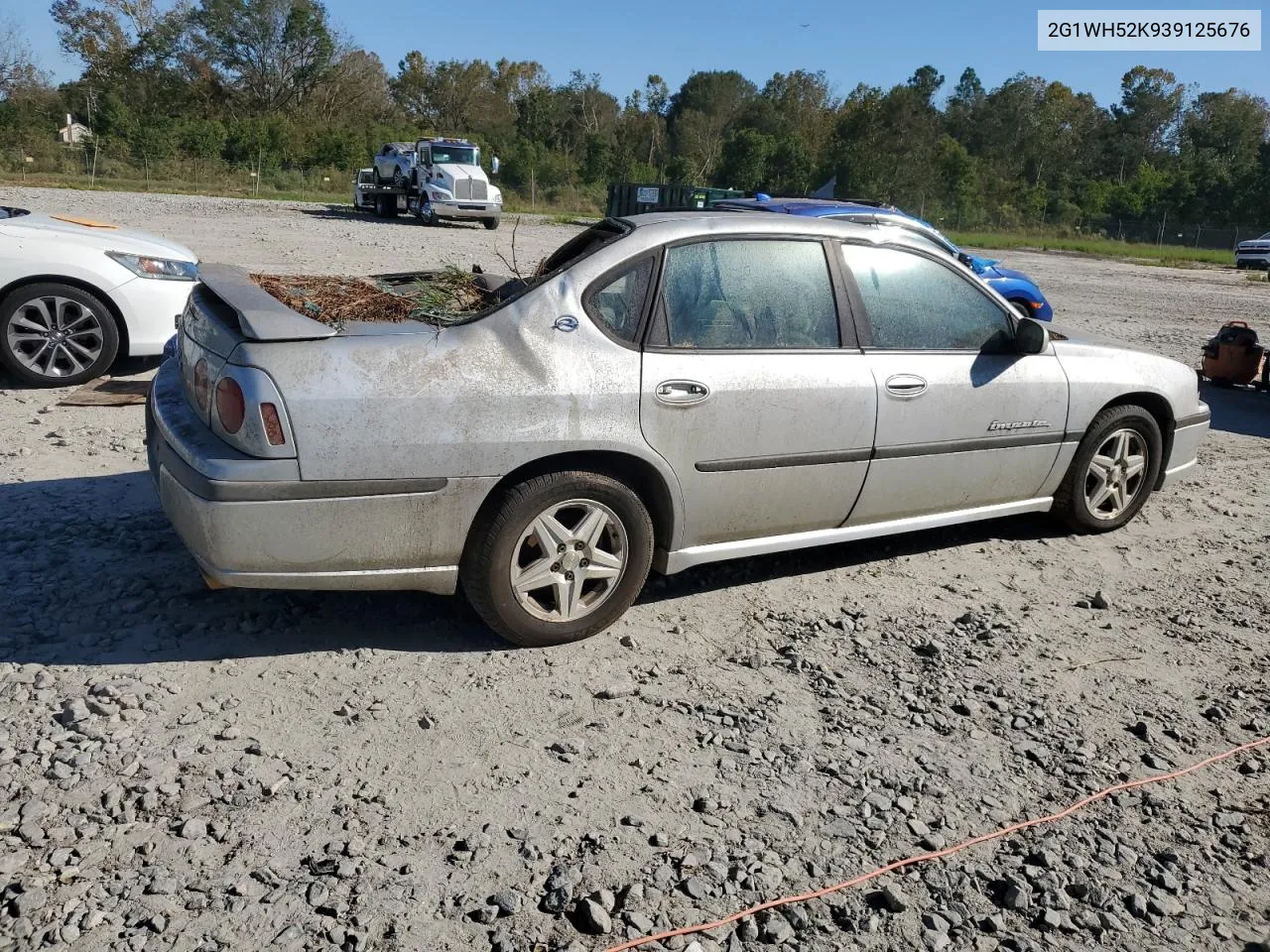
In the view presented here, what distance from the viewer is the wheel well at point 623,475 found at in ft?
13.4

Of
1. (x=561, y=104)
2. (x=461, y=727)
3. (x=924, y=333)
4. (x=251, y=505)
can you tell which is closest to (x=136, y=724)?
(x=251, y=505)

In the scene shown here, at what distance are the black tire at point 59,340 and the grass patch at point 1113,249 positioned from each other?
127ft

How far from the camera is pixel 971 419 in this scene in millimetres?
5059

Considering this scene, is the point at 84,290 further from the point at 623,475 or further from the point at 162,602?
the point at 623,475

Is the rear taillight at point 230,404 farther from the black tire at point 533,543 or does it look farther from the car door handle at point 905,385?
the car door handle at point 905,385

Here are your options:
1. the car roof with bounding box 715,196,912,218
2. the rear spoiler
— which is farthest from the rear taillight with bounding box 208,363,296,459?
the car roof with bounding box 715,196,912,218

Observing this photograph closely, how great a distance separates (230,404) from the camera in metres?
3.80

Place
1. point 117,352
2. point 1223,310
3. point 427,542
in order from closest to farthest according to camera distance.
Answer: point 427,542, point 117,352, point 1223,310

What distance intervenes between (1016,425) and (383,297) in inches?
116

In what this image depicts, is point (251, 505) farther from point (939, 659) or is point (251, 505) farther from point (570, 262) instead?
point (939, 659)

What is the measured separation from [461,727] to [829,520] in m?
1.94

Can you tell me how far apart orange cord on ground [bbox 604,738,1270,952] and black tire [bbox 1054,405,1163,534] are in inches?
78.8

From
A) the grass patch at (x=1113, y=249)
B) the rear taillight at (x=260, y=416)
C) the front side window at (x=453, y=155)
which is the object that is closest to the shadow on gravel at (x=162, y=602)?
the rear taillight at (x=260, y=416)

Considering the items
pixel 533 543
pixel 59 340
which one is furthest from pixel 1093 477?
pixel 59 340
